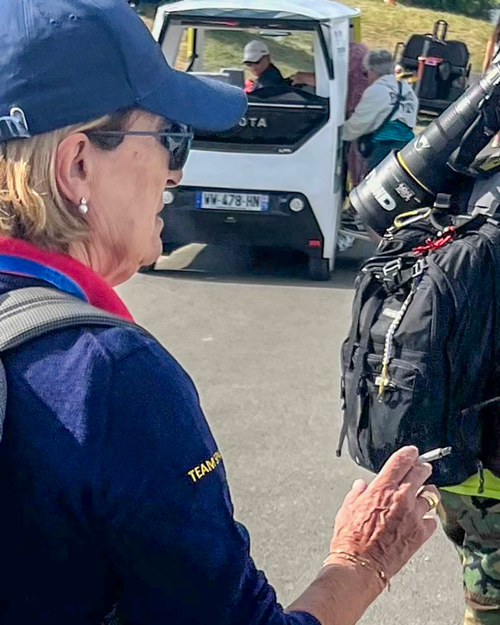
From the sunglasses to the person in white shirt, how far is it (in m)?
6.56

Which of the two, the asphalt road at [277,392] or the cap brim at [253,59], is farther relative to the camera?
the cap brim at [253,59]

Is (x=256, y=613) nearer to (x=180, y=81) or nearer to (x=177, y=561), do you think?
(x=177, y=561)

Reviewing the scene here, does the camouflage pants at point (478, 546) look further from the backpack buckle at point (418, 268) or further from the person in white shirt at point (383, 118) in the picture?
the person in white shirt at point (383, 118)

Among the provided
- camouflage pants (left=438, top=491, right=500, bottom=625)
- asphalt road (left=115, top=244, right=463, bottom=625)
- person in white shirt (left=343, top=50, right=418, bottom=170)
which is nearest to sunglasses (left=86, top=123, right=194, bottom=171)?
camouflage pants (left=438, top=491, right=500, bottom=625)

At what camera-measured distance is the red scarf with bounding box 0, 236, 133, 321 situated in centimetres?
132

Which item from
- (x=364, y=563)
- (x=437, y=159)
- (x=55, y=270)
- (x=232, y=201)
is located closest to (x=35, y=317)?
(x=55, y=270)

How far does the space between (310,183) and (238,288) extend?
2.99ft

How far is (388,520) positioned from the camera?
1.59 metres

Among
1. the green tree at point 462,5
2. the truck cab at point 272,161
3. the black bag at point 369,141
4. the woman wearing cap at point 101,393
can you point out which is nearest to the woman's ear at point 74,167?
the woman wearing cap at point 101,393

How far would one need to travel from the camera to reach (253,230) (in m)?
7.29

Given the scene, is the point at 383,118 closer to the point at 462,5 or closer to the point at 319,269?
the point at 319,269

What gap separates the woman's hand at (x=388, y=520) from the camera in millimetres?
1575

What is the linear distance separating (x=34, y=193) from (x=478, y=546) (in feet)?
5.57

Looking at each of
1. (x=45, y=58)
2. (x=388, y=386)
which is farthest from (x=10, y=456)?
(x=388, y=386)
